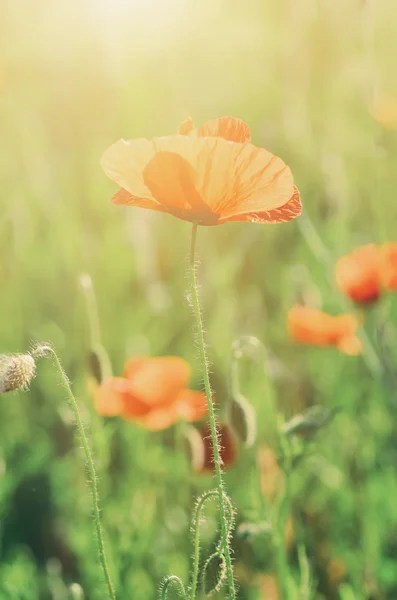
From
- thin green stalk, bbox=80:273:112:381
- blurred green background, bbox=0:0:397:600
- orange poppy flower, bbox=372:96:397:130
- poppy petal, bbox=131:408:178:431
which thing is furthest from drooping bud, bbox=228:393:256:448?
orange poppy flower, bbox=372:96:397:130

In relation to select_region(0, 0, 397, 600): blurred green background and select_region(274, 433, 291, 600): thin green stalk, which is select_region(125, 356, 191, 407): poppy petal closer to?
select_region(0, 0, 397, 600): blurred green background

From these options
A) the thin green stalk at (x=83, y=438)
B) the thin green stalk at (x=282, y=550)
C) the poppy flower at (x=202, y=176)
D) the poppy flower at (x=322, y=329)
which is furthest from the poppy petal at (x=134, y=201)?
the poppy flower at (x=322, y=329)

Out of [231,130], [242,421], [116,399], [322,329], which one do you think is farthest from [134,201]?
[322,329]

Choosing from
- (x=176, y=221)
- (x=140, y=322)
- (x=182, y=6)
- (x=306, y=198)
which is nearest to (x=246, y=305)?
(x=140, y=322)

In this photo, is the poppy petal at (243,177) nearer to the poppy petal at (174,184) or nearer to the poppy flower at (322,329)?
the poppy petal at (174,184)

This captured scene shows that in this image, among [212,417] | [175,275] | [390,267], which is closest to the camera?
[212,417]

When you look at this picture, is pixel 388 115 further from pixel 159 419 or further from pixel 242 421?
pixel 242 421

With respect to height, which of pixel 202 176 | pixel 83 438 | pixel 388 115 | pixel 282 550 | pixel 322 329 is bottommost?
pixel 282 550
